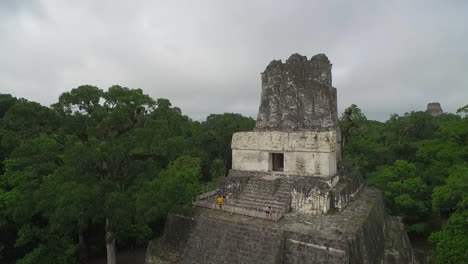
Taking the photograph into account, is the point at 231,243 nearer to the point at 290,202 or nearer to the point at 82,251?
the point at 290,202

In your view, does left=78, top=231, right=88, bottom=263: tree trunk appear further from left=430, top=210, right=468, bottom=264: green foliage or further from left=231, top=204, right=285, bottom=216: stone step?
left=430, top=210, right=468, bottom=264: green foliage

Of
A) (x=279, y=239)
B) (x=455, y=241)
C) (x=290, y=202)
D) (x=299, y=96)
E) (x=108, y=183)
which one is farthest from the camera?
(x=299, y=96)

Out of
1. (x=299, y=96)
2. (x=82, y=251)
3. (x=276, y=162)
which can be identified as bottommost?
(x=82, y=251)

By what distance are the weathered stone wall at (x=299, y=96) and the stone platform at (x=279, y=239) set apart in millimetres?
3928

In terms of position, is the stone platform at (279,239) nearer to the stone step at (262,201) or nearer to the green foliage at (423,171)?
the stone step at (262,201)

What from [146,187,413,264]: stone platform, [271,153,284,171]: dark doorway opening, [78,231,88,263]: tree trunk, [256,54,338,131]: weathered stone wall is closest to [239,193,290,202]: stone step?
[146,187,413,264]: stone platform

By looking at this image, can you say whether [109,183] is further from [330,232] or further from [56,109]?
[56,109]

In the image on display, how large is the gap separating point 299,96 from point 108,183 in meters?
8.46

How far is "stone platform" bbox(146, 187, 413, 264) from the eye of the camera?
724 cm

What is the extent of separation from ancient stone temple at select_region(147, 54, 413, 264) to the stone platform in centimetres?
3

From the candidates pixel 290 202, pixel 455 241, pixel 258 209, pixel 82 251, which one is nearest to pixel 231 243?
pixel 258 209

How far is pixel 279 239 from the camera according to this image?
24.9ft

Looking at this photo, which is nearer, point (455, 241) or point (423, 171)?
point (455, 241)

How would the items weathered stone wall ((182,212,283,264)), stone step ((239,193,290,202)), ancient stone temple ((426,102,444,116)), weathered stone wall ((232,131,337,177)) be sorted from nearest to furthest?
1. weathered stone wall ((182,212,283,264))
2. stone step ((239,193,290,202))
3. weathered stone wall ((232,131,337,177))
4. ancient stone temple ((426,102,444,116))
